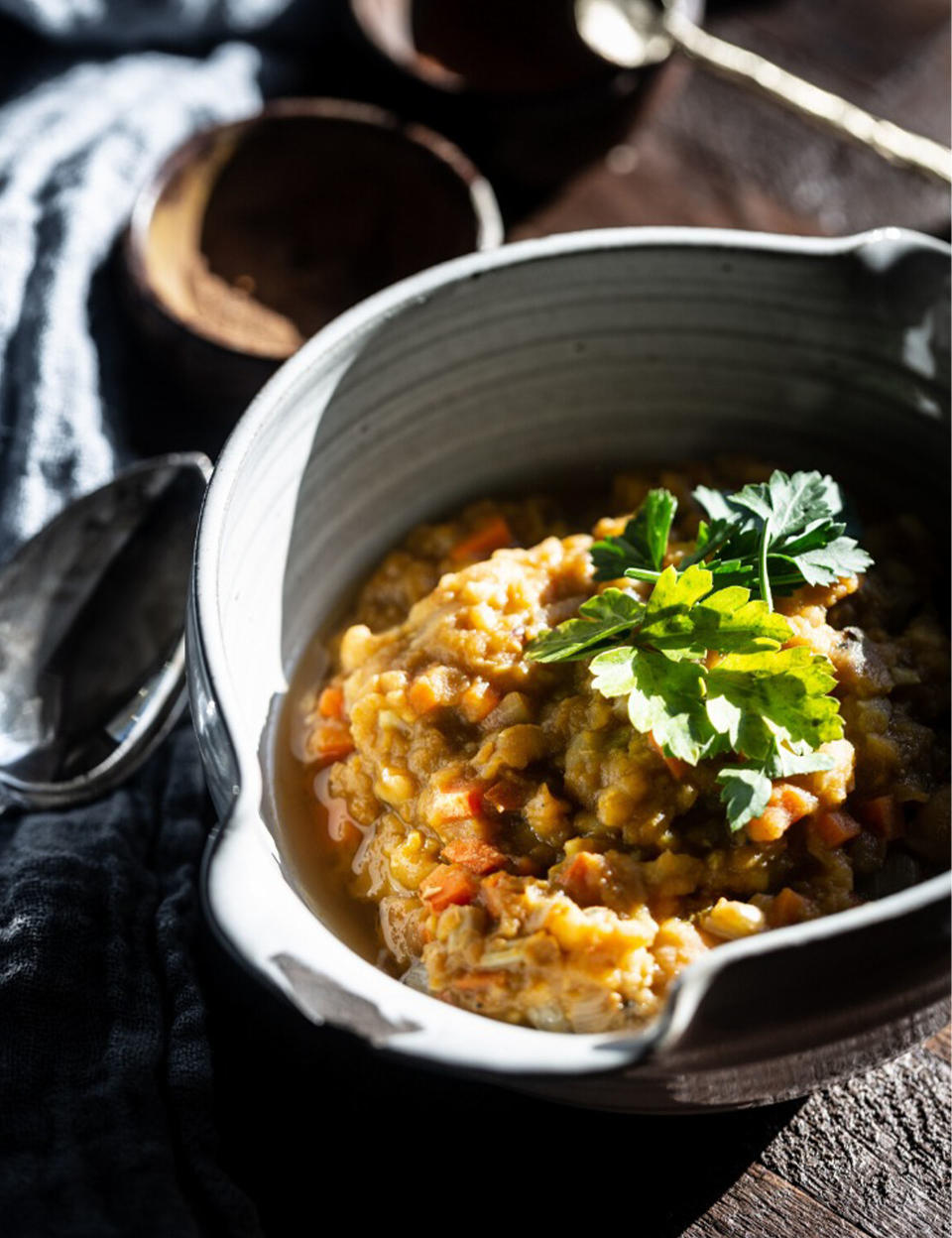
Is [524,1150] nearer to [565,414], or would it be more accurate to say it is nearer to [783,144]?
[565,414]

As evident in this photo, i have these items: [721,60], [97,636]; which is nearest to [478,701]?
[97,636]

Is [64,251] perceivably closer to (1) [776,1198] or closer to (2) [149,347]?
(2) [149,347]

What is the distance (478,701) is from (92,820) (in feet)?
3.30

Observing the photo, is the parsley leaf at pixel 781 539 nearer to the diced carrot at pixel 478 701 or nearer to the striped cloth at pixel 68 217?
the diced carrot at pixel 478 701

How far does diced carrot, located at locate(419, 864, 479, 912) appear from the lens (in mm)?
2201

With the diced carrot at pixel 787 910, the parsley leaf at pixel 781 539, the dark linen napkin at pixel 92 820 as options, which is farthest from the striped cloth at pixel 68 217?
the diced carrot at pixel 787 910

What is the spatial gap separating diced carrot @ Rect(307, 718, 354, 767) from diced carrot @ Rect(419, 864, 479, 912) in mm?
409

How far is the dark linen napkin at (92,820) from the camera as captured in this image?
89.9 inches

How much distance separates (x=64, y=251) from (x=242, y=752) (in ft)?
7.46

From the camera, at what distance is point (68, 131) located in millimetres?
4016

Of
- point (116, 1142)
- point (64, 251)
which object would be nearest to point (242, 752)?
point (116, 1142)

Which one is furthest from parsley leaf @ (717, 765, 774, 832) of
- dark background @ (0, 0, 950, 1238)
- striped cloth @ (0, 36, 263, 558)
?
striped cloth @ (0, 36, 263, 558)

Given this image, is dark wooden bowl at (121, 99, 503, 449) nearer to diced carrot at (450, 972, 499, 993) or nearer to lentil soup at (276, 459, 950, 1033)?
lentil soup at (276, 459, 950, 1033)

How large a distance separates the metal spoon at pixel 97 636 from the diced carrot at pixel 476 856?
1.10 metres
